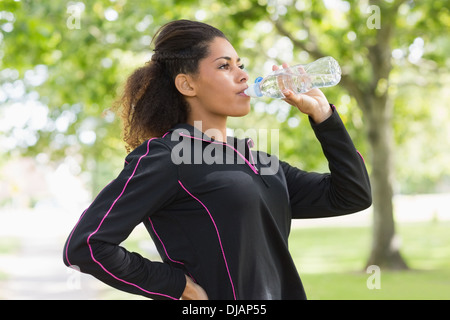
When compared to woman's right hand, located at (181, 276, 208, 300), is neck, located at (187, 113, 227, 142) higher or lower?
higher

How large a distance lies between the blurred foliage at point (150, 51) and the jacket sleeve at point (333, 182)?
481 centimetres

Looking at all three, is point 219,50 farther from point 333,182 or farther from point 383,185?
point 383,185

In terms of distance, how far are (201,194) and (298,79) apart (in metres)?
0.93

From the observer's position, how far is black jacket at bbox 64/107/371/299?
1854mm

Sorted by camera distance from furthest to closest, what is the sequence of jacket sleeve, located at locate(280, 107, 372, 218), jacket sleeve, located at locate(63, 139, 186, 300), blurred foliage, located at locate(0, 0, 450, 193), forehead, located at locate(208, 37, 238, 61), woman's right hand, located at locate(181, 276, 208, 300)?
1. blurred foliage, located at locate(0, 0, 450, 193)
2. forehead, located at locate(208, 37, 238, 61)
3. jacket sleeve, located at locate(280, 107, 372, 218)
4. woman's right hand, located at locate(181, 276, 208, 300)
5. jacket sleeve, located at locate(63, 139, 186, 300)

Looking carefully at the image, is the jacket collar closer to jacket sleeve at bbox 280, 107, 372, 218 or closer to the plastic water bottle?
the plastic water bottle

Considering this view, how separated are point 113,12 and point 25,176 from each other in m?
52.4

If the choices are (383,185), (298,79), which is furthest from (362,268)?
(298,79)

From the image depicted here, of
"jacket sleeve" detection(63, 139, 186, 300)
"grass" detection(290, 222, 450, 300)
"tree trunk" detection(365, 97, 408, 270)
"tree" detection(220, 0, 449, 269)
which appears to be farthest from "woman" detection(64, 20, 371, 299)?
"tree trunk" detection(365, 97, 408, 270)

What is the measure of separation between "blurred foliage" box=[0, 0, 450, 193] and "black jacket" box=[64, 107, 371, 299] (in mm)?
4900

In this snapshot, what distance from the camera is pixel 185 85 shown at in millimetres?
2223

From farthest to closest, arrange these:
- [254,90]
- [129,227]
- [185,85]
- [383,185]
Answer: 1. [383,185]
2. [185,85]
3. [254,90]
4. [129,227]

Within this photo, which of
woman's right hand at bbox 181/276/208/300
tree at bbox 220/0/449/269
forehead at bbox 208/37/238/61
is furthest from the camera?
tree at bbox 220/0/449/269

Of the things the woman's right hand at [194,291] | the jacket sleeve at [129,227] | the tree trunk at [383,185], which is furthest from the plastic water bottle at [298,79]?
the tree trunk at [383,185]
